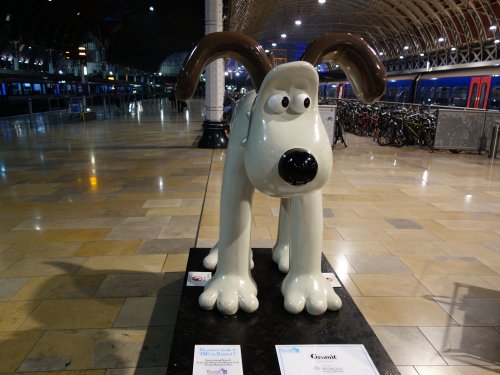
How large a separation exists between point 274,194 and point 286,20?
4386 centimetres

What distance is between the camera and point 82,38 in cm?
4222

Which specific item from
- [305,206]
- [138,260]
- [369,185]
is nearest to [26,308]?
[138,260]

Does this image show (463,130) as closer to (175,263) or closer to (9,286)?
(175,263)

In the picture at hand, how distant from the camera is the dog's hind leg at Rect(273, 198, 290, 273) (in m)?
2.49

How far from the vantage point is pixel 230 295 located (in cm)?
202

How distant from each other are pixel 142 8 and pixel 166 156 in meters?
28.8

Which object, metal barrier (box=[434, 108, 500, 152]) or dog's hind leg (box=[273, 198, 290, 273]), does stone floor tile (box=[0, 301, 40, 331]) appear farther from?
metal barrier (box=[434, 108, 500, 152])

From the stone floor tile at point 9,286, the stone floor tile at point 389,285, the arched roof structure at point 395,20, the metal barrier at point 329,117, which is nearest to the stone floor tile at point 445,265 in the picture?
the stone floor tile at point 389,285

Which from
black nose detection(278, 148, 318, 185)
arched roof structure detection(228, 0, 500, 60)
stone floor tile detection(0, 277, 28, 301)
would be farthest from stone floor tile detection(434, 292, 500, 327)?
arched roof structure detection(228, 0, 500, 60)

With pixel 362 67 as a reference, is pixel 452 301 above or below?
below

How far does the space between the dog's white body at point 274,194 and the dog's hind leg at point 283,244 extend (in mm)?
365

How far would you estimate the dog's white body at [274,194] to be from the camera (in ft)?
5.45

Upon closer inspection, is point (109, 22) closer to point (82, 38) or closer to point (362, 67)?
point (82, 38)

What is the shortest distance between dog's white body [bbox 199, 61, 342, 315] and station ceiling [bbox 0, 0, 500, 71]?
19974 mm
